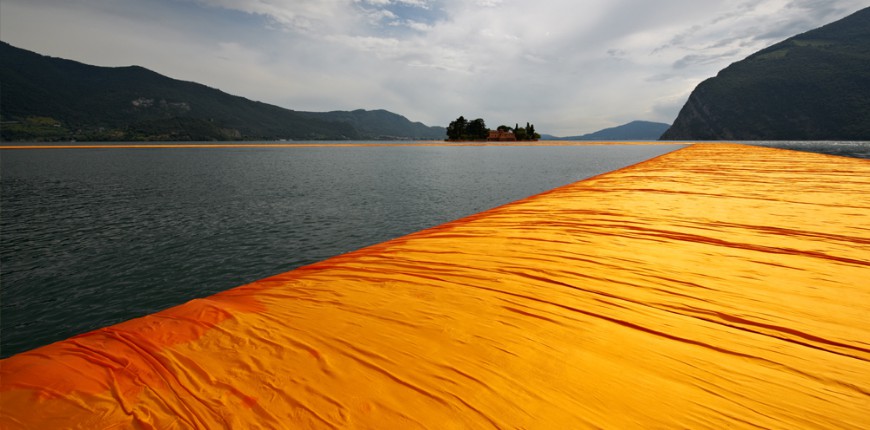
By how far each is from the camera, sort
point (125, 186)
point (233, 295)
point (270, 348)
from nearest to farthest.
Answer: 1. point (270, 348)
2. point (233, 295)
3. point (125, 186)

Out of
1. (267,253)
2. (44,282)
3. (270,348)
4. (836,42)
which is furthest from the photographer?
(836,42)

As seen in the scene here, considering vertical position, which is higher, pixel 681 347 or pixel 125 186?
pixel 681 347

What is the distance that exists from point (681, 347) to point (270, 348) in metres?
2.86

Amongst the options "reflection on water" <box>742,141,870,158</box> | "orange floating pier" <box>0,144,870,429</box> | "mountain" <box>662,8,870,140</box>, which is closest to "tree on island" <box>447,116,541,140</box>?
"reflection on water" <box>742,141,870,158</box>

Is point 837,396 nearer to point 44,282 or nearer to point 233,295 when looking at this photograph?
point 233,295

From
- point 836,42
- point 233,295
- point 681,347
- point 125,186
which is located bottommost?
point 125,186

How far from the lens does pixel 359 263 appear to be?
4703 millimetres

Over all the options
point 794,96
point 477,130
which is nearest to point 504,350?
point 477,130

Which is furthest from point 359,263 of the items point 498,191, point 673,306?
point 498,191

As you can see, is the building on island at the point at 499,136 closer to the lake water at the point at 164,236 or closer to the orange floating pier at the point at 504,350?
the lake water at the point at 164,236

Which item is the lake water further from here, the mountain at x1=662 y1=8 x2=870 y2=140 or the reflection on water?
the mountain at x1=662 y1=8 x2=870 y2=140

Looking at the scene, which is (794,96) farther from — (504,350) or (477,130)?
(504,350)

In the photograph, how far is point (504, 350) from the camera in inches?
90.0

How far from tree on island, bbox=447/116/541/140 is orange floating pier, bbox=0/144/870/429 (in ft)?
435
